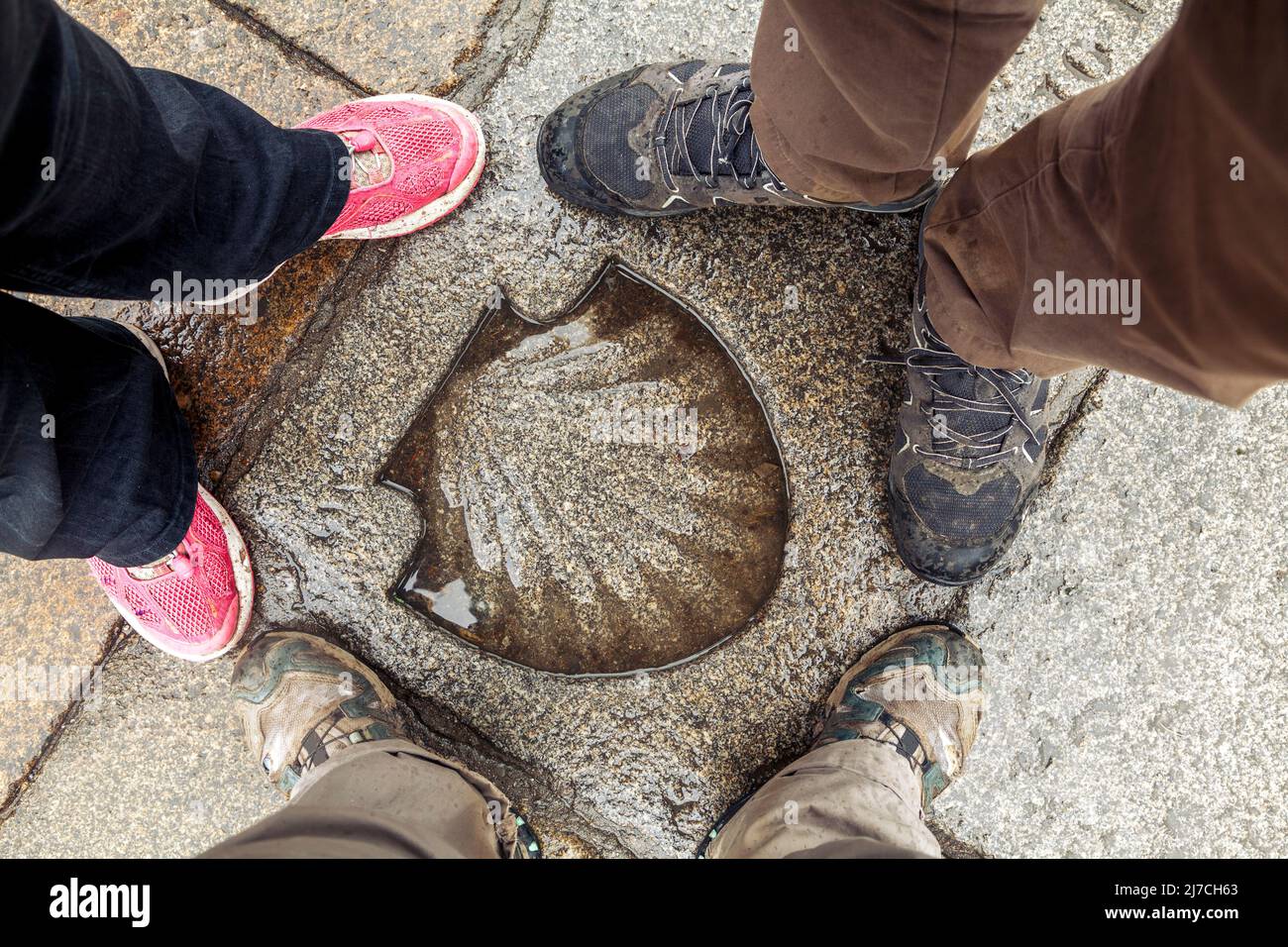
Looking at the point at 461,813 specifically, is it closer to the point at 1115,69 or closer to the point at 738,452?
the point at 738,452

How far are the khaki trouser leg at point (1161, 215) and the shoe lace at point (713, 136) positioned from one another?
1.40 ft

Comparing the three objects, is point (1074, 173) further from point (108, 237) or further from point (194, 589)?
point (194, 589)

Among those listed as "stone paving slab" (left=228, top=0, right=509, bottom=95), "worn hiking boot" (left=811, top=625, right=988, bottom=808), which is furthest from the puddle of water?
"stone paving slab" (left=228, top=0, right=509, bottom=95)

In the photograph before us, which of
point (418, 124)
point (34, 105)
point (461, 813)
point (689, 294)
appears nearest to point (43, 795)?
point (461, 813)

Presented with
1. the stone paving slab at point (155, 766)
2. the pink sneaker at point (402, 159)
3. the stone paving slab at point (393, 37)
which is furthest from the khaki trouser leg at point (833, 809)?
the stone paving slab at point (393, 37)

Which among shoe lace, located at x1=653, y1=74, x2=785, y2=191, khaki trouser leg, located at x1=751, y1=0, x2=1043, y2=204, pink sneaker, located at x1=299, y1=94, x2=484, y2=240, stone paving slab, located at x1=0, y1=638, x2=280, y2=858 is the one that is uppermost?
khaki trouser leg, located at x1=751, y1=0, x2=1043, y2=204

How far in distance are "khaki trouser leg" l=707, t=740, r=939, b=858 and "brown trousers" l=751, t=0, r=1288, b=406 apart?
765mm

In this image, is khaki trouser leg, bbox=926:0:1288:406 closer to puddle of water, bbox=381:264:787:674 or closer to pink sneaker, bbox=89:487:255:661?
puddle of water, bbox=381:264:787:674

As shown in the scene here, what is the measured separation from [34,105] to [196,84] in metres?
0.37

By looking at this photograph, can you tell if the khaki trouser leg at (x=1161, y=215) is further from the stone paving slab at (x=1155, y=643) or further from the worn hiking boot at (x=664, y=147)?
the stone paving slab at (x=1155, y=643)

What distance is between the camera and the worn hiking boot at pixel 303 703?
5.28 ft

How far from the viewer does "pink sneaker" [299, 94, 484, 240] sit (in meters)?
1.56

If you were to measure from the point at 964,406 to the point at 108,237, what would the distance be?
4.83 feet

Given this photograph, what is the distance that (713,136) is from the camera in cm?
152
